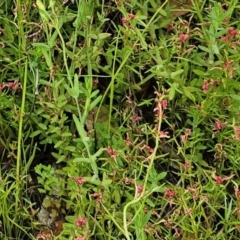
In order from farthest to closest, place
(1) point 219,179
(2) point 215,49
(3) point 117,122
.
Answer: (3) point 117,122, (2) point 215,49, (1) point 219,179

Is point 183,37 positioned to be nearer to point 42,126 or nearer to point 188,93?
point 188,93

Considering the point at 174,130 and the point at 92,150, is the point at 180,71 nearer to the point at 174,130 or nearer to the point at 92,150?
the point at 174,130

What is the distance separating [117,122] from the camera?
197 centimetres

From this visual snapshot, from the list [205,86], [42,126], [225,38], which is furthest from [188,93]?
[42,126]

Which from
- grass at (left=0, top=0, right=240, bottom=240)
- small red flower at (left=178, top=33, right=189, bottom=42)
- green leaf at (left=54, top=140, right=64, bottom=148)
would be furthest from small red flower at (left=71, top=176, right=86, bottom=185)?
small red flower at (left=178, top=33, right=189, bottom=42)

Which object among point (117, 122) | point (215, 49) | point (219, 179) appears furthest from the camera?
point (117, 122)

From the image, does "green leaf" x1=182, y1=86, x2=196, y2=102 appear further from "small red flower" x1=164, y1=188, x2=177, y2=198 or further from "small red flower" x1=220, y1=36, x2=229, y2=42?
"small red flower" x1=164, y1=188, x2=177, y2=198

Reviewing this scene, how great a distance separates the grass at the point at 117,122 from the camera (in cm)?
177

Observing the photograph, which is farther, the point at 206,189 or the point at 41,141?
the point at 41,141

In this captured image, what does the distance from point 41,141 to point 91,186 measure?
0.23 m

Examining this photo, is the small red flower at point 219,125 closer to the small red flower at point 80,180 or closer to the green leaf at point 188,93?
the green leaf at point 188,93

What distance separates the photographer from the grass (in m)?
1.77

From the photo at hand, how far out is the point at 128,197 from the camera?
5.79ft

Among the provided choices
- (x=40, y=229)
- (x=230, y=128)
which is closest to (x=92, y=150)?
(x=40, y=229)
